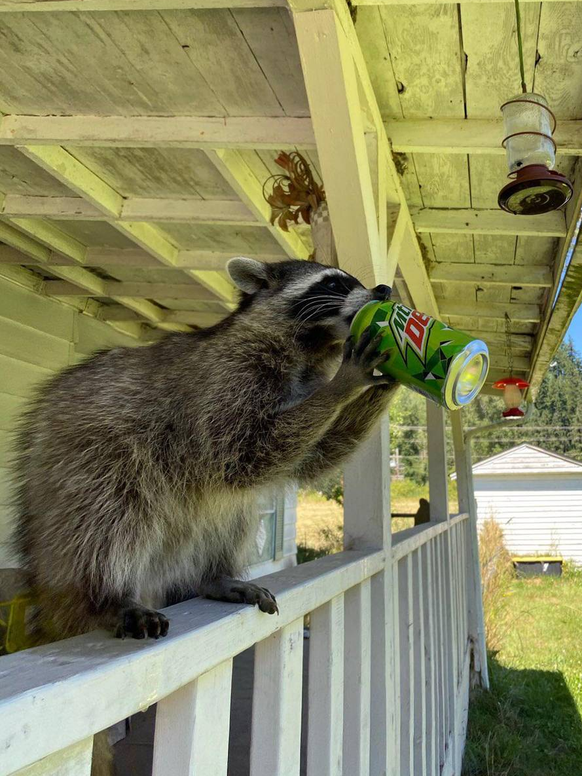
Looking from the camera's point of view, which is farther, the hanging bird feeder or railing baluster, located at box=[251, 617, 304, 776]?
the hanging bird feeder

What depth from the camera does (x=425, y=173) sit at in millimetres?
2932

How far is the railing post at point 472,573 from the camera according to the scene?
6.12 metres

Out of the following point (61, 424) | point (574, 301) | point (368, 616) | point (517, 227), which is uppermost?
point (517, 227)

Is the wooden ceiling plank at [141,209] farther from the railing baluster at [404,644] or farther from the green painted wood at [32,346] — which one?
the railing baluster at [404,644]

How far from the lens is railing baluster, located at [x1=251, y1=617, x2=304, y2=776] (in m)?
1.08

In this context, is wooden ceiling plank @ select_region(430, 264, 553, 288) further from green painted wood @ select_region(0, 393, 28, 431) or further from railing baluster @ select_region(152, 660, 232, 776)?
railing baluster @ select_region(152, 660, 232, 776)

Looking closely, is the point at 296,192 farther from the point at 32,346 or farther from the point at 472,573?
the point at 472,573

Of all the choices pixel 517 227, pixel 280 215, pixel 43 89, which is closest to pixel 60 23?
pixel 43 89

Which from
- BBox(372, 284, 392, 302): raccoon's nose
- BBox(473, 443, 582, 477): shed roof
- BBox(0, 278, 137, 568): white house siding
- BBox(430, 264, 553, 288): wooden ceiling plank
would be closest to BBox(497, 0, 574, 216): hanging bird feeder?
BBox(372, 284, 392, 302): raccoon's nose

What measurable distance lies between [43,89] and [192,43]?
65 cm

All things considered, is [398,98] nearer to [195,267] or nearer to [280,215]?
[280,215]

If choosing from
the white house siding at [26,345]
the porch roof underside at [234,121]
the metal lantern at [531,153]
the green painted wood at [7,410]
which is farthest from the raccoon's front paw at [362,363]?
the green painted wood at [7,410]

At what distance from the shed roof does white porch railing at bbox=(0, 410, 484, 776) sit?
1826 cm

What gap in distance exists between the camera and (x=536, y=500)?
1988 centimetres
